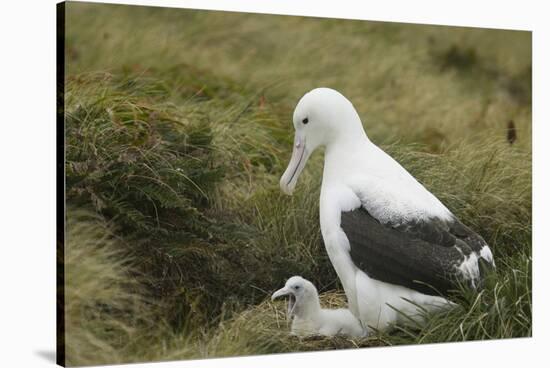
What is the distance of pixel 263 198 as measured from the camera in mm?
7754

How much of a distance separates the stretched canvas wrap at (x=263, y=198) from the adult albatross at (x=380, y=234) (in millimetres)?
11

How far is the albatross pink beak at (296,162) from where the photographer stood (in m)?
7.58

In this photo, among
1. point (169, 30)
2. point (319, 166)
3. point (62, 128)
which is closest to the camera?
point (62, 128)

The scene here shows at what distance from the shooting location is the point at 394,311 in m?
7.22

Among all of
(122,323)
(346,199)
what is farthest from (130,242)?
(346,199)

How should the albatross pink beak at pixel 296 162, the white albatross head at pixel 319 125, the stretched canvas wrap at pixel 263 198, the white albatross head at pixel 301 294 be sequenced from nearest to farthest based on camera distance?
the stretched canvas wrap at pixel 263 198, the white albatross head at pixel 301 294, the white albatross head at pixel 319 125, the albatross pink beak at pixel 296 162

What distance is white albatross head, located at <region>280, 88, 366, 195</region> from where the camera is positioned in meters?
7.46

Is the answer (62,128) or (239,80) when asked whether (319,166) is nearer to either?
(239,80)

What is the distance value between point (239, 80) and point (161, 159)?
101 cm

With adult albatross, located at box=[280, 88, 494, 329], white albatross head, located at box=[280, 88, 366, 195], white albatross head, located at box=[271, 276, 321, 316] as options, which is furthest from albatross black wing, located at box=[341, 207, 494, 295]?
white albatross head, located at box=[280, 88, 366, 195]

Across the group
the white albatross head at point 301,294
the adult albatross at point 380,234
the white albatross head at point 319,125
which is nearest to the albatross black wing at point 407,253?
the adult albatross at point 380,234

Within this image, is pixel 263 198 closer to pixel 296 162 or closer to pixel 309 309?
pixel 296 162

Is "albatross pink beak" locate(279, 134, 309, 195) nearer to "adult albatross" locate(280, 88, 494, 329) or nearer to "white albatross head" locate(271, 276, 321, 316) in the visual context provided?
"adult albatross" locate(280, 88, 494, 329)

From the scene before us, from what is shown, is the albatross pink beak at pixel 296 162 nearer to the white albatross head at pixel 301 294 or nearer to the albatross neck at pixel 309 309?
the white albatross head at pixel 301 294
